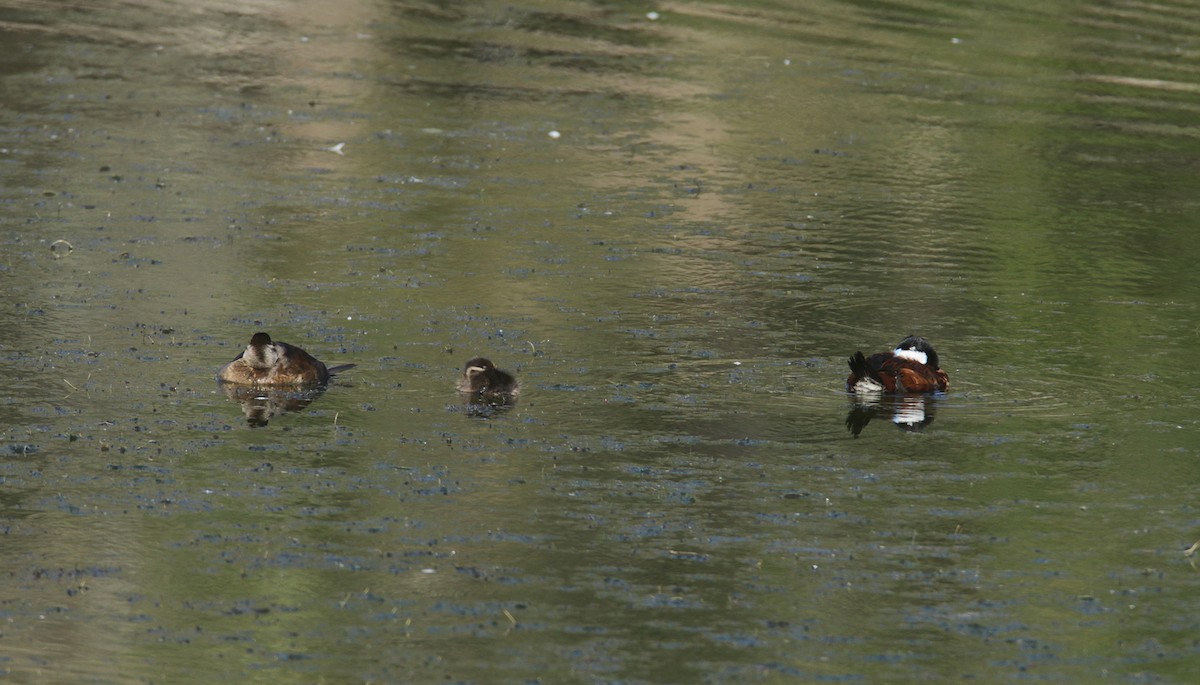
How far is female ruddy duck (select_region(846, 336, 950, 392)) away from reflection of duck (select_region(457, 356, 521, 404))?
2.13m

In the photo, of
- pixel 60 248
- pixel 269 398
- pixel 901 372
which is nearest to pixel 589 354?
pixel 901 372

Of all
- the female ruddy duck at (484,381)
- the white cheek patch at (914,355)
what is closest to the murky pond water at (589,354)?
the female ruddy duck at (484,381)

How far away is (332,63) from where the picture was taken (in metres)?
23.6

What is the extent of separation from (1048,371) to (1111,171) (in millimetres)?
7646

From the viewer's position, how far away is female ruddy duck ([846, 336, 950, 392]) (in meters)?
12.1

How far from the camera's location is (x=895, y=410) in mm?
11984

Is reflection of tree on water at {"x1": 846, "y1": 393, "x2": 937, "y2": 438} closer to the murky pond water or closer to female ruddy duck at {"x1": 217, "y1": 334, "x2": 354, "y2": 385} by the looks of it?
the murky pond water

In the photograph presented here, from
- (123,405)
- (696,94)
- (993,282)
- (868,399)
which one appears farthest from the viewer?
(696,94)

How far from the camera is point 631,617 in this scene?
335 inches

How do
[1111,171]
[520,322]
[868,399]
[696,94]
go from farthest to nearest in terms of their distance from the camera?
[696,94] → [1111,171] → [520,322] → [868,399]

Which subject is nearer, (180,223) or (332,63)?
(180,223)

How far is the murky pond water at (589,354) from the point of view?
335 inches

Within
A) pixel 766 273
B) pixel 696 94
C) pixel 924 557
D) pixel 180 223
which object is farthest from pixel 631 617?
pixel 696 94

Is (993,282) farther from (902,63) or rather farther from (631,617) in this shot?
(902,63)
